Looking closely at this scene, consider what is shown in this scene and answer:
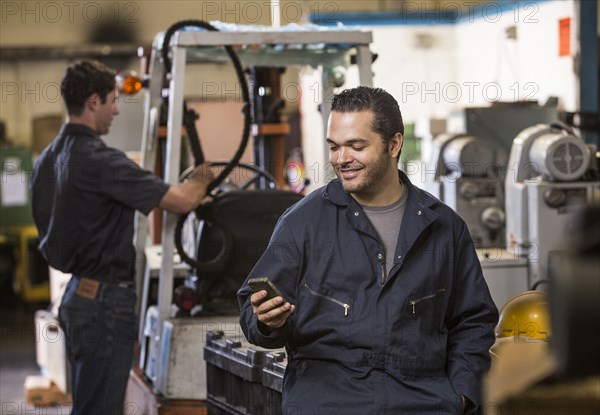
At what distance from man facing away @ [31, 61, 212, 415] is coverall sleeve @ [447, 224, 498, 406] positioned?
1743 millimetres

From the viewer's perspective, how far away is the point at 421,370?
265 centimetres

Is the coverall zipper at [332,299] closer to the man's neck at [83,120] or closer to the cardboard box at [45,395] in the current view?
the man's neck at [83,120]

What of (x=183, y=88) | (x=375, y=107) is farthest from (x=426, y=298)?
(x=183, y=88)

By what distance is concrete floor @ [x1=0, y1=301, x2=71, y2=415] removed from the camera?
21.0 feet

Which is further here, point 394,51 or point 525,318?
point 394,51

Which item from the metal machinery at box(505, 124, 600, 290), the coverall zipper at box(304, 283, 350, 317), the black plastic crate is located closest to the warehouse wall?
Answer: the metal machinery at box(505, 124, 600, 290)

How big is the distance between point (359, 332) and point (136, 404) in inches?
108

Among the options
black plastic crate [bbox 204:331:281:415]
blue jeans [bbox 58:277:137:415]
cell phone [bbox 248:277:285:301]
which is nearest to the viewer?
cell phone [bbox 248:277:285:301]

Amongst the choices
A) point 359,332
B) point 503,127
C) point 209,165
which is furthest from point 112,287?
point 503,127

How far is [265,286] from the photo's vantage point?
245 cm

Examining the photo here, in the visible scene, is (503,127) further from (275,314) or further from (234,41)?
(275,314)

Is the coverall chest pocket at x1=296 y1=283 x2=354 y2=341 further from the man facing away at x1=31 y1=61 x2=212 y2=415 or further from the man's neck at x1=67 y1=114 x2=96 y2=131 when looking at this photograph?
the man's neck at x1=67 y1=114 x2=96 y2=131

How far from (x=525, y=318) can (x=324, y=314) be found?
1122 millimetres

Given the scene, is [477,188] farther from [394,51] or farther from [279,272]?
[394,51]
